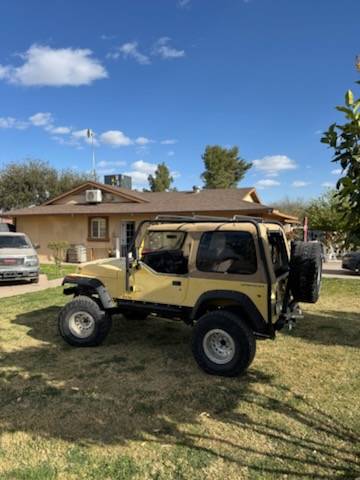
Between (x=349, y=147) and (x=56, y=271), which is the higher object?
(x=349, y=147)

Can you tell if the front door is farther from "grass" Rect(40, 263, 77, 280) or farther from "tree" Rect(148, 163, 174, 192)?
"tree" Rect(148, 163, 174, 192)

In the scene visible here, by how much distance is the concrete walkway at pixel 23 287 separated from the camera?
1088 centimetres

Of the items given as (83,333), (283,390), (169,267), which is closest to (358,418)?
(283,390)

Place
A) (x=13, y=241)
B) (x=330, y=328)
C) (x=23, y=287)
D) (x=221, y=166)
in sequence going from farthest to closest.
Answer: (x=221, y=166), (x=13, y=241), (x=23, y=287), (x=330, y=328)

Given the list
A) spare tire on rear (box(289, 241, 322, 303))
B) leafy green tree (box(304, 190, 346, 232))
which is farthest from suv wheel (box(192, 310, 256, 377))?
leafy green tree (box(304, 190, 346, 232))

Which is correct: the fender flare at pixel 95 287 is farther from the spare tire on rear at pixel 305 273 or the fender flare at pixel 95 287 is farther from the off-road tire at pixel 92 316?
the spare tire on rear at pixel 305 273

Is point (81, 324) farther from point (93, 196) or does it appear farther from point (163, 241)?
point (93, 196)

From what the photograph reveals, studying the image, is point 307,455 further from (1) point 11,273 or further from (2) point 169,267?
(1) point 11,273

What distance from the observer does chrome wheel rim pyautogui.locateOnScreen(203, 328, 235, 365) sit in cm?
479

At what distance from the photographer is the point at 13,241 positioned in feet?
43.0

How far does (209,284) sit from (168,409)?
1.61 meters

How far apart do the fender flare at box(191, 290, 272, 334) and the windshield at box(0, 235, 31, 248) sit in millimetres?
9860

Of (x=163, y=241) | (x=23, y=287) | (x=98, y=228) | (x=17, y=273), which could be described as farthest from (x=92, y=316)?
(x=98, y=228)

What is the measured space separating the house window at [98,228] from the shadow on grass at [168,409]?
1439 cm
